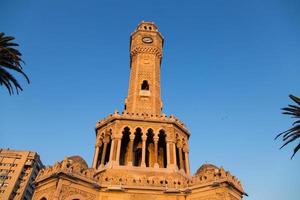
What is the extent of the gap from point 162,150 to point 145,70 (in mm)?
11483

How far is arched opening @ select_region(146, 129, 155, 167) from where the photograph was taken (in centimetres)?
2859

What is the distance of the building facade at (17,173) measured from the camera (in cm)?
7406

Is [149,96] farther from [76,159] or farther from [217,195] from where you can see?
[217,195]

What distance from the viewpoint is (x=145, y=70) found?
35.9 m

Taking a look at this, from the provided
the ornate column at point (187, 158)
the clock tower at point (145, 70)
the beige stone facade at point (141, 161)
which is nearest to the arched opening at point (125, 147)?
the beige stone facade at point (141, 161)

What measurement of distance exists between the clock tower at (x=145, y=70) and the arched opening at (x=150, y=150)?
337 centimetres

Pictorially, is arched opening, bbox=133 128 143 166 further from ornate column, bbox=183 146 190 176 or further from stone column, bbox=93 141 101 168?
ornate column, bbox=183 146 190 176

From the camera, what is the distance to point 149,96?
33.1m

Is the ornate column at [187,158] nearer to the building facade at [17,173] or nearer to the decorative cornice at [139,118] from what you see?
Result: the decorative cornice at [139,118]

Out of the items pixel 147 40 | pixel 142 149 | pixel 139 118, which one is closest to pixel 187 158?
pixel 142 149

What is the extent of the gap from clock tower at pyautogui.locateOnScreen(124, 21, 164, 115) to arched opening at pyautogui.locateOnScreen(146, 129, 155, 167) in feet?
11.0

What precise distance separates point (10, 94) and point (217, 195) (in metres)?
16.7

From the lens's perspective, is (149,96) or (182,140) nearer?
(182,140)

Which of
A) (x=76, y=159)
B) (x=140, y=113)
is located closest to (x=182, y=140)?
(x=140, y=113)
